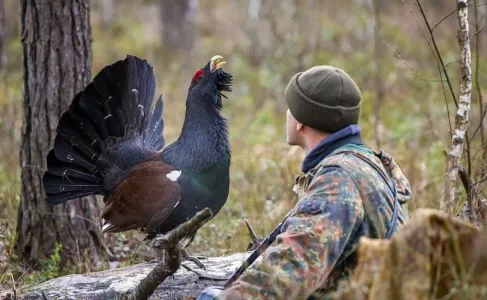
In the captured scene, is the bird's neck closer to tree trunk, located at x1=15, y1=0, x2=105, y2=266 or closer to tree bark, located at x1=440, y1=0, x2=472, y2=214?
tree trunk, located at x1=15, y1=0, x2=105, y2=266

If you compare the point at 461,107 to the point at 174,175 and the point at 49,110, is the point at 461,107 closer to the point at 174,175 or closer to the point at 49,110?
the point at 174,175

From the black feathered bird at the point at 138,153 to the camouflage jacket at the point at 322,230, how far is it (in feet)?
5.37

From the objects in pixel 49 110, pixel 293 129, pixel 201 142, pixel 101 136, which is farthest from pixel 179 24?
pixel 293 129

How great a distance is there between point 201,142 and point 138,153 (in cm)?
76

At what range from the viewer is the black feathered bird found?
451 centimetres

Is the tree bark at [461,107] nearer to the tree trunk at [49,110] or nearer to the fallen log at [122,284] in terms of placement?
the fallen log at [122,284]

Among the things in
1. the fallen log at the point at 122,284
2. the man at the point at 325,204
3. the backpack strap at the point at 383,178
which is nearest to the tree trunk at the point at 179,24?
the fallen log at the point at 122,284

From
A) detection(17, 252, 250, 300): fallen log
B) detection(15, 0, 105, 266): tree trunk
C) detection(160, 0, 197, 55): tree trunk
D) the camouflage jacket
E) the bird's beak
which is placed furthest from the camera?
detection(160, 0, 197, 55): tree trunk

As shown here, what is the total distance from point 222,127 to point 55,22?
165cm

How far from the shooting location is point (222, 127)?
470cm

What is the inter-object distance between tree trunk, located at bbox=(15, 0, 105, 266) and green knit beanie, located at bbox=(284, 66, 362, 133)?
2.75 metres

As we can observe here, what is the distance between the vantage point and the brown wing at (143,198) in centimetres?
449

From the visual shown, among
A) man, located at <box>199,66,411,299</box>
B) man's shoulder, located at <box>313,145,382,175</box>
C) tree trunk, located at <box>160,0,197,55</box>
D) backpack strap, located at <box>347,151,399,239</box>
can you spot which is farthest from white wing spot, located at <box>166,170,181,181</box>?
tree trunk, located at <box>160,0,197,55</box>

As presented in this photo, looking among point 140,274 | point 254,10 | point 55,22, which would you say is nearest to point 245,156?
point 55,22
